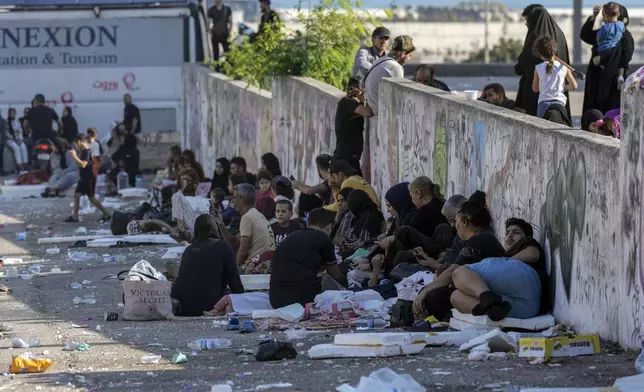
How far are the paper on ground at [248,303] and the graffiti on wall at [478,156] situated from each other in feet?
6.48

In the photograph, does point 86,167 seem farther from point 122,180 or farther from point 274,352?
point 274,352

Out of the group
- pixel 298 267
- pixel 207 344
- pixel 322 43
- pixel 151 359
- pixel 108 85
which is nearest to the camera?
pixel 151 359

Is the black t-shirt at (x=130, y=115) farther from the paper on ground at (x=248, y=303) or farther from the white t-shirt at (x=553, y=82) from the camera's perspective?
the paper on ground at (x=248, y=303)

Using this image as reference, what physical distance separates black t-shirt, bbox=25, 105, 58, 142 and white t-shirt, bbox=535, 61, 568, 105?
60.5 ft

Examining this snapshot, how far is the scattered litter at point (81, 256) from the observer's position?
1672 cm

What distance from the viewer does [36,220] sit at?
73.8 feet

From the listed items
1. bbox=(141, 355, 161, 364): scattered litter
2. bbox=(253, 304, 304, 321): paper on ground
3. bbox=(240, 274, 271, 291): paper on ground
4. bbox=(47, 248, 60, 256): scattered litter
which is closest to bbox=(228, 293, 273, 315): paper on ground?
bbox=(253, 304, 304, 321): paper on ground

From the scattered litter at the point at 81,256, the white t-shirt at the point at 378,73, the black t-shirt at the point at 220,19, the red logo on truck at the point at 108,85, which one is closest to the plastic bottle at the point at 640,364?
the white t-shirt at the point at 378,73

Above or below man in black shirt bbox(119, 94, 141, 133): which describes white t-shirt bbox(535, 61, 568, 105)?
above

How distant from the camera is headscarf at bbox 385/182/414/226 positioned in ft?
41.0

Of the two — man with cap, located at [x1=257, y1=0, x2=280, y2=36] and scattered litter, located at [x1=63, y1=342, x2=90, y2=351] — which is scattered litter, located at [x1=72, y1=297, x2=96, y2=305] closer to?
scattered litter, located at [x1=63, y1=342, x2=90, y2=351]

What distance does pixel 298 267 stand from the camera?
1134 centimetres

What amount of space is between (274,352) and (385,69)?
7.19 meters

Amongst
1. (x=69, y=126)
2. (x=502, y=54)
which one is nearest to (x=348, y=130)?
(x=69, y=126)
